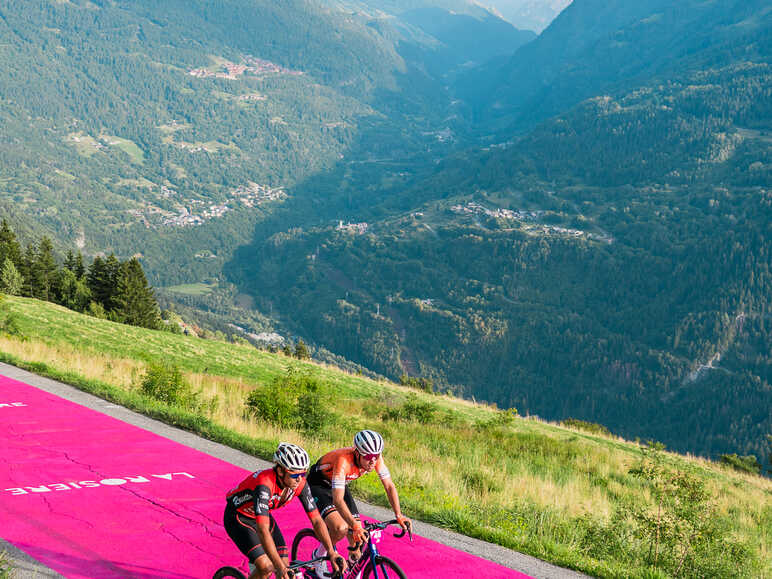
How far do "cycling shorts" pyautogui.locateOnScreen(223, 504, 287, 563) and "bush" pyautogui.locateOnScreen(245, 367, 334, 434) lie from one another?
1279 cm

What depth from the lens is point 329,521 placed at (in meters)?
7.72

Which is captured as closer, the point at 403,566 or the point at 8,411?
the point at 403,566

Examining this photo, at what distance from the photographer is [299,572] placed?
23.1 feet

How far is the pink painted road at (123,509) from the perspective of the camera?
8.84 metres

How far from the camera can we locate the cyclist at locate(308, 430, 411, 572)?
287 inches

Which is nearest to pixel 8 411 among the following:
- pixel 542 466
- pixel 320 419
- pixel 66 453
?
pixel 66 453

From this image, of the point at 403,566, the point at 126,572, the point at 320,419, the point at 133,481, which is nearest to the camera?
the point at 126,572

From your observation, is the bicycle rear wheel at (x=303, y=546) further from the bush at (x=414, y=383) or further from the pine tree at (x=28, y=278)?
the pine tree at (x=28, y=278)

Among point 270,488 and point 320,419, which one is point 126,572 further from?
point 320,419

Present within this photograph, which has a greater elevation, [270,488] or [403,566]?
[270,488]

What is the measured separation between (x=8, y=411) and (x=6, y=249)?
55192mm

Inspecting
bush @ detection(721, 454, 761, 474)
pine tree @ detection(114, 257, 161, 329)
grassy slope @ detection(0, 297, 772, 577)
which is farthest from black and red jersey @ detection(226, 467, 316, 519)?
pine tree @ detection(114, 257, 161, 329)

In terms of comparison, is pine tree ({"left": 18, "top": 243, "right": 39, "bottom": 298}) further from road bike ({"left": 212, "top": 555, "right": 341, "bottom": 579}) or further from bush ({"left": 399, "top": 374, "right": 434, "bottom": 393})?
road bike ({"left": 212, "top": 555, "right": 341, "bottom": 579})

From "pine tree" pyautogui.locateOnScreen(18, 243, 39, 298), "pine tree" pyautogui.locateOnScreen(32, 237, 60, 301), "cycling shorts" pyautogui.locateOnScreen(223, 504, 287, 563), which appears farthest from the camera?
"pine tree" pyautogui.locateOnScreen(32, 237, 60, 301)
